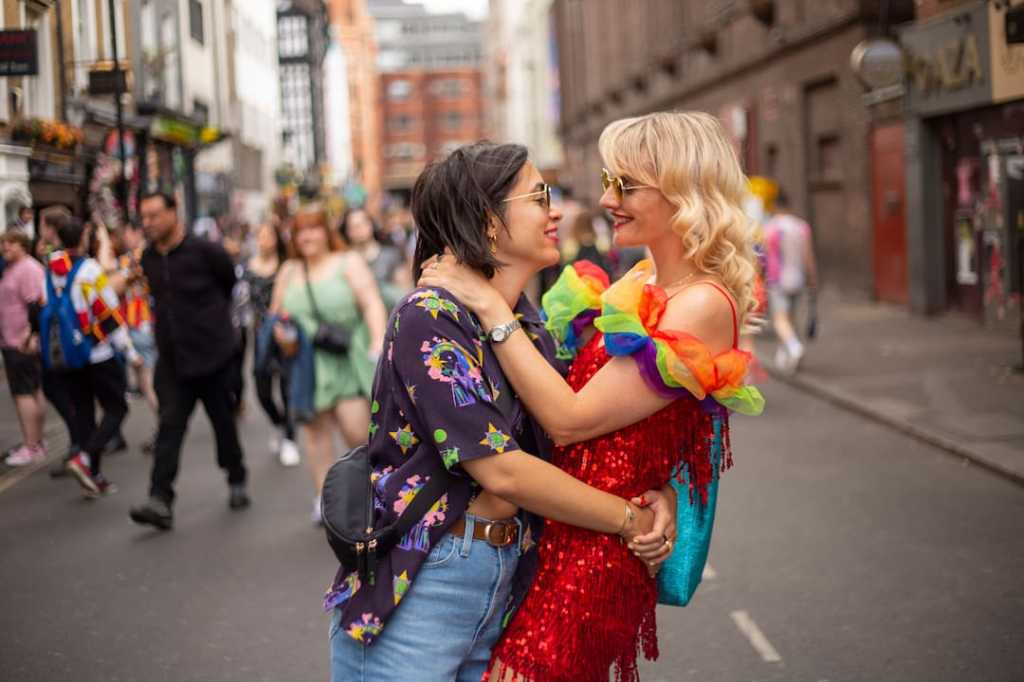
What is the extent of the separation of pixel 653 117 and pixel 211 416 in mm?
5948

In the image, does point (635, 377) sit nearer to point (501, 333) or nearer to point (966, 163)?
point (501, 333)

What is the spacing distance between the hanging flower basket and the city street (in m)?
2.20

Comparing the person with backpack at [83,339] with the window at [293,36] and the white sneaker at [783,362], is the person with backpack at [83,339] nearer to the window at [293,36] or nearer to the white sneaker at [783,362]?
the white sneaker at [783,362]

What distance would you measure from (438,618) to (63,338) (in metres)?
7.24

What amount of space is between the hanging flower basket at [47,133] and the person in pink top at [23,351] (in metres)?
2.27

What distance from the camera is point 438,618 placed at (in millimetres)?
2576

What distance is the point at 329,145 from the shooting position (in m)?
119

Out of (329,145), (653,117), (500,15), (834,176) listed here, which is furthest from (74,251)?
(329,145)

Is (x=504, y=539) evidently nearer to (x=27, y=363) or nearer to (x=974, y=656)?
(x=974, y=656)

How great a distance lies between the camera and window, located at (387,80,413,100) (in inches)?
6531

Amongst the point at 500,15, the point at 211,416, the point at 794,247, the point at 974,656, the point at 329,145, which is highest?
the point at 500,15

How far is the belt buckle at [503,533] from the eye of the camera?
259 centimetres

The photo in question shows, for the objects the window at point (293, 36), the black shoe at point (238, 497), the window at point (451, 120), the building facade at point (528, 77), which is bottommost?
the black shoe at point (238, 497)

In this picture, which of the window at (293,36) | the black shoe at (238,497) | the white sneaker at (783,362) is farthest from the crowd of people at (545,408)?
the window at (293,36)
